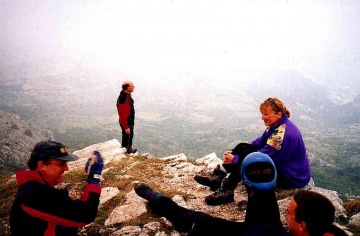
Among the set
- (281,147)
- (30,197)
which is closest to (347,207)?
(281,147)

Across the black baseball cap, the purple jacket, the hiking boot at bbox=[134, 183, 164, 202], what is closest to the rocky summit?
the hiking boot at bbox=[134, 183, 164, 202]

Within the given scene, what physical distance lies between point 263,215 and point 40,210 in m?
4.02

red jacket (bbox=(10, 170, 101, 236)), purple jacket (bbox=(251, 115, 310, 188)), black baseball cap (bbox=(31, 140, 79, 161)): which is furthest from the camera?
purple jacket (bbox=(251, 115, 310, 188))

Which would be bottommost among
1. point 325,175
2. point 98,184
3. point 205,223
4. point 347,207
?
point 325,175

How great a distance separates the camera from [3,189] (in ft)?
30.3

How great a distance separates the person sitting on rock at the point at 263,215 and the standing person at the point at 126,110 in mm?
8921

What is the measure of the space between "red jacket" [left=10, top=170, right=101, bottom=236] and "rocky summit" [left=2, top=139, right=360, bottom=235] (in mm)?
2381

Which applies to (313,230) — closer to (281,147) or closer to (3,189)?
(281,147)

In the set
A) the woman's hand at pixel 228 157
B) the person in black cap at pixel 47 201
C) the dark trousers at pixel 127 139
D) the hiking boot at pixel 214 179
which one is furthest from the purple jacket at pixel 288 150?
the dark trousers at pixel 127 139

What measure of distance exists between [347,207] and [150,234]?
7143mm

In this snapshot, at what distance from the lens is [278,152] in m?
6.69

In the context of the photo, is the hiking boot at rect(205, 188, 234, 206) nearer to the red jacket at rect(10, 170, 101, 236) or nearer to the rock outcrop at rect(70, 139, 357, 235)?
the rock outcrop at rect(70, 139, 357, 235)

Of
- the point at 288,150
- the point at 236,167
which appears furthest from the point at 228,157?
the point at 288,150

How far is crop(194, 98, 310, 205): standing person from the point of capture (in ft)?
22.0
